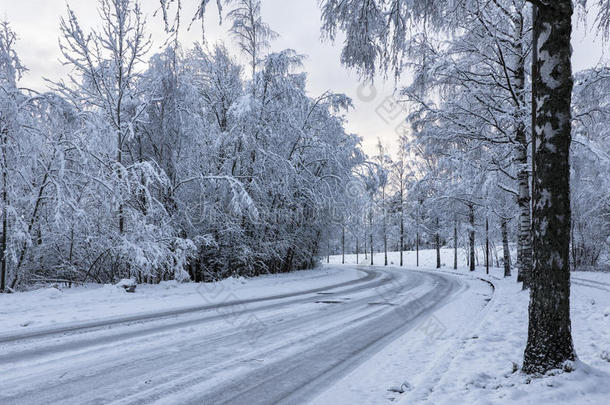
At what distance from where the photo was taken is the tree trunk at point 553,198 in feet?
13.5

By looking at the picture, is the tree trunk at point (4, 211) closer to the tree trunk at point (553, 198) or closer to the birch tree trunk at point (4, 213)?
the birch tree trunk at point (4, 213)

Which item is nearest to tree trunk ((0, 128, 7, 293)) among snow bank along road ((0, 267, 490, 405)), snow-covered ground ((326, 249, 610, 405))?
snow bank along road ((0, 267, 490, 405))

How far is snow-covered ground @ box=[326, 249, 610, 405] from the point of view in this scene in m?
3.62

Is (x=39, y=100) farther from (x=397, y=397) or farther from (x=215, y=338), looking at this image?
(x=397, y=397)

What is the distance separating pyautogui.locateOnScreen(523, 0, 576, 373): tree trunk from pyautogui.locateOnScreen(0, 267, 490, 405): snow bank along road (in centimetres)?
220

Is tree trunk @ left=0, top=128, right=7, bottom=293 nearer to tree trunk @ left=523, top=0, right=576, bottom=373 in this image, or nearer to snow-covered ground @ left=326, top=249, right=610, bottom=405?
snow-covered ground @ left=326, top=249, right=610, bottom=405

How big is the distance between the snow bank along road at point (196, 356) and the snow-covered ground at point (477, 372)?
0.37 meters

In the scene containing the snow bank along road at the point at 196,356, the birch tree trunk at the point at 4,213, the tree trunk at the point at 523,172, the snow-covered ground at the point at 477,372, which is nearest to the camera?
the snow-covered ground at the point at 477,372

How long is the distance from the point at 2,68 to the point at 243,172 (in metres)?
9.19

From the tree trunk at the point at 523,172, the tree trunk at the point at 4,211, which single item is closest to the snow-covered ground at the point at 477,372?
the tree trunk at the point at 523,172

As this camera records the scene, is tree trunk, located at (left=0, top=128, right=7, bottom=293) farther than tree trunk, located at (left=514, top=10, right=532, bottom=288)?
No

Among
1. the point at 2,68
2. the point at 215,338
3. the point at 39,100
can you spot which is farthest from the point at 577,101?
the point at 2,68

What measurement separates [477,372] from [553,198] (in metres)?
2.04

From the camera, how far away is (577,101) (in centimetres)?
1182
